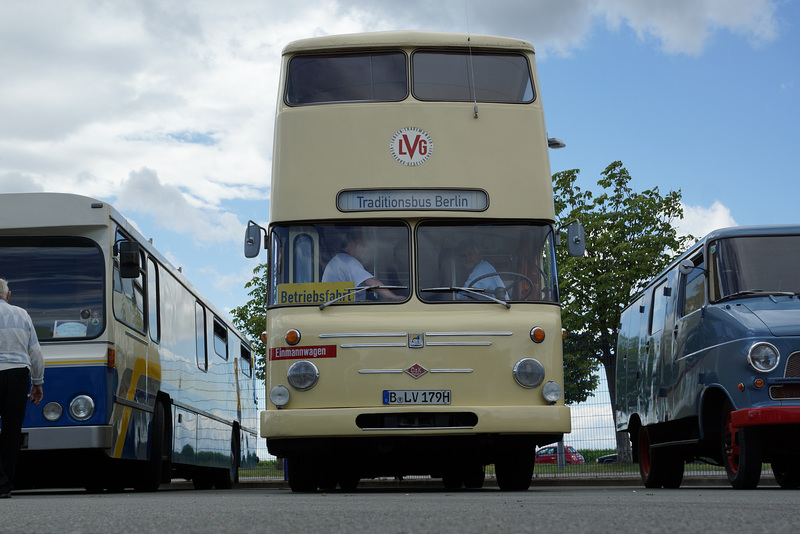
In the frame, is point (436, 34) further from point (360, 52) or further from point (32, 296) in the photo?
point (32, 296)

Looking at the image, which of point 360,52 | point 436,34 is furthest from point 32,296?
point 436,34

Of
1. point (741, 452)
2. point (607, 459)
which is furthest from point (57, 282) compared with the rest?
point (607, 459)

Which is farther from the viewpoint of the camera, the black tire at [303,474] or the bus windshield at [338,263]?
the black tire at [303,474]

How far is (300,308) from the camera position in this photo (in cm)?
1052

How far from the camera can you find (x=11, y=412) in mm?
9656

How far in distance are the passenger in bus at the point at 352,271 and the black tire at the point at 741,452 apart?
3.30 m

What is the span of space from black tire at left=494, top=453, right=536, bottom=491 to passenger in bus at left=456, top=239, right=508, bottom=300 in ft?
5.42

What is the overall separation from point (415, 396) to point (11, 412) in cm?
353

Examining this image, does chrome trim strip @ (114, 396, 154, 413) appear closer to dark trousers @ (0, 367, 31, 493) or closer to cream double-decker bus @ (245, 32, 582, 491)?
dark trousers @ (0, 367, 31, 493)

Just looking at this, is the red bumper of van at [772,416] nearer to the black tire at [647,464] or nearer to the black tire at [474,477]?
the black tire at [474,477]

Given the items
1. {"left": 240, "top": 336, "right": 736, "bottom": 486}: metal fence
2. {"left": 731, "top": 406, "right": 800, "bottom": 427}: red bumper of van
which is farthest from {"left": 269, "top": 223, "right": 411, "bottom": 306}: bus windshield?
{"left": 240, "top": 336, "right": 736, "bottom": 486}: metal fence

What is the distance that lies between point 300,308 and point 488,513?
5026 millimetres

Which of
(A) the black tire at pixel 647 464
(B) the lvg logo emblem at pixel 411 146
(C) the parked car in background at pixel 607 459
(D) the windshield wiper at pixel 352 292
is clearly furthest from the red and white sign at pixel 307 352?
(C) the parked car in background at pixel 607 459

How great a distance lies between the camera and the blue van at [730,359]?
32.1ft
